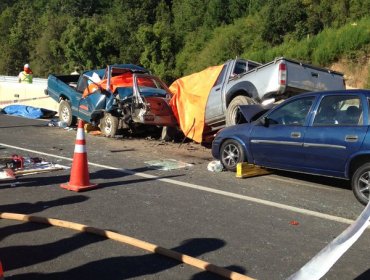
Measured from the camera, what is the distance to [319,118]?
25.8 ft

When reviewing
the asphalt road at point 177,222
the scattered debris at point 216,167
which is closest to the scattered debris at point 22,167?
the asphalt road at point 177,222

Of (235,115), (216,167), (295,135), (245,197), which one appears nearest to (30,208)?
(245,197)

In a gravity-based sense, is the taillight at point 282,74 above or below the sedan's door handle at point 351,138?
above

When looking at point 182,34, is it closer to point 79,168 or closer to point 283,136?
point 283,136

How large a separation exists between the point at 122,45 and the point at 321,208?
62.9 meters

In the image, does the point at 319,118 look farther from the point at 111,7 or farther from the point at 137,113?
the point at 111,7

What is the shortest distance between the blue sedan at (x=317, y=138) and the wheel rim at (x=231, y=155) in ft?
0.06

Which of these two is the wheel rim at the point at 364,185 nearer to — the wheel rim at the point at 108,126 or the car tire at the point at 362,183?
the car tire at the point at 362,183

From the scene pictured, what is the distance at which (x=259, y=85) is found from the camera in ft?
35.9

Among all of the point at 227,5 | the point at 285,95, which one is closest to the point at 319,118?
the point at 285,95

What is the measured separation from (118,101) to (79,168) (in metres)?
5.86

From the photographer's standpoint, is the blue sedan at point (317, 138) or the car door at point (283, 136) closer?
the blue sedan at point (317, 138)

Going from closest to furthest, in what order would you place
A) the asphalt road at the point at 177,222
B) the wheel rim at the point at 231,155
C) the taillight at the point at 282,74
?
the asphalt road at the point at 177,222 → the wheel rim at the point at 231,155 → the taillight at the point at 282,74

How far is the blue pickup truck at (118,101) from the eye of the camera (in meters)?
12.6
